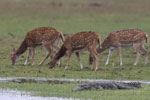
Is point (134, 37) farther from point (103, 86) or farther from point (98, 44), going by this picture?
point (103, 86)

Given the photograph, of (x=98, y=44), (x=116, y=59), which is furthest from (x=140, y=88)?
(x=116, y=59)

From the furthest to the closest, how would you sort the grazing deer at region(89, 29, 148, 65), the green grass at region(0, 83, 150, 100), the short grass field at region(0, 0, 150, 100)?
the grazing deer at region(89, 29, 148, 65)
the short grass field at region(0, 0, 150, 100)
the green grass at region(0, 83, 150, 100)

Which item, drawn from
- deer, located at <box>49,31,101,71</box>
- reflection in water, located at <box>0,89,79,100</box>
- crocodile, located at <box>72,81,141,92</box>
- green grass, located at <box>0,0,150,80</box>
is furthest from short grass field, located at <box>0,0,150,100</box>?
reflection in water, located at <box>0,89,79,100</box>

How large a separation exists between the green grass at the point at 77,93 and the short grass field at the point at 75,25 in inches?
0.9

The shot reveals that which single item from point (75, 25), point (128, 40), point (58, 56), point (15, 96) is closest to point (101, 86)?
point (15, 96)

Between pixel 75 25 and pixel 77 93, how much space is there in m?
20.7

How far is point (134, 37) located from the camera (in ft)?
62.6

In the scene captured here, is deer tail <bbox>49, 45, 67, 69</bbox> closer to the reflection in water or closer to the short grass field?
the short grass field

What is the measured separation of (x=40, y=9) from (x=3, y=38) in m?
14.2

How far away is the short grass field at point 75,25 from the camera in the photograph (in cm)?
1584

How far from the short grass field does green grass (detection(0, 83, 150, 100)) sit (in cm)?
2

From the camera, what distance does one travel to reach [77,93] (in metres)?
12.2

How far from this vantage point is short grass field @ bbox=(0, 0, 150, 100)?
15841mm

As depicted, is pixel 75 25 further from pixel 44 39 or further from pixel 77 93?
pixel 77 93
